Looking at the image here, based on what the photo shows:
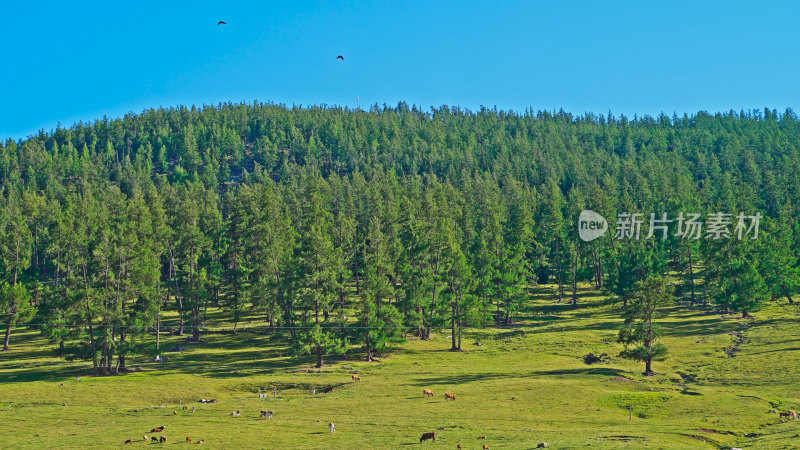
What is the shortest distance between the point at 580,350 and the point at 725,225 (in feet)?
139

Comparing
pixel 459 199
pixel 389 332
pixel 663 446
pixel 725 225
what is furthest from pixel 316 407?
pixel 459 199

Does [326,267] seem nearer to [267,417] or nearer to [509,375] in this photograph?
[509,375]

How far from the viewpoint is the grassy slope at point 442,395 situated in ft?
163

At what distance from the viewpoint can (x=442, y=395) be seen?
65750mm

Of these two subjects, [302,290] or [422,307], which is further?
[422,307]

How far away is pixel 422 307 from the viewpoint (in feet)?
315

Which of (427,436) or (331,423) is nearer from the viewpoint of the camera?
(427,436)

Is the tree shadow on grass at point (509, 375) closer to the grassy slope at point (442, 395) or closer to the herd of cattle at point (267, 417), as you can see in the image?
the grassy slope at point (442, 395)

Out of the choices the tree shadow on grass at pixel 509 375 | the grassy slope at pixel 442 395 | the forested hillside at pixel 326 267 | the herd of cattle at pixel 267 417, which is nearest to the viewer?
the herd of cattle at pixel 267 417

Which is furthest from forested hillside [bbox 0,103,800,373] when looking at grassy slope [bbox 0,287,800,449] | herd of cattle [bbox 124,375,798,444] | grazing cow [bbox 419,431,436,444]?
grazing cow [bbox 419,431,436,444]

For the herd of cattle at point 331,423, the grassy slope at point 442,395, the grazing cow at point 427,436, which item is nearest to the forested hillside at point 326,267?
the grassy slope at point 442,395

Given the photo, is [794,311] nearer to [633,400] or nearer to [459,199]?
[633,400]

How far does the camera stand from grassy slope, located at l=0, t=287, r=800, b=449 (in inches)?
1950

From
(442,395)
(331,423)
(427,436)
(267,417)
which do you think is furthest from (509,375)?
(267,417)
